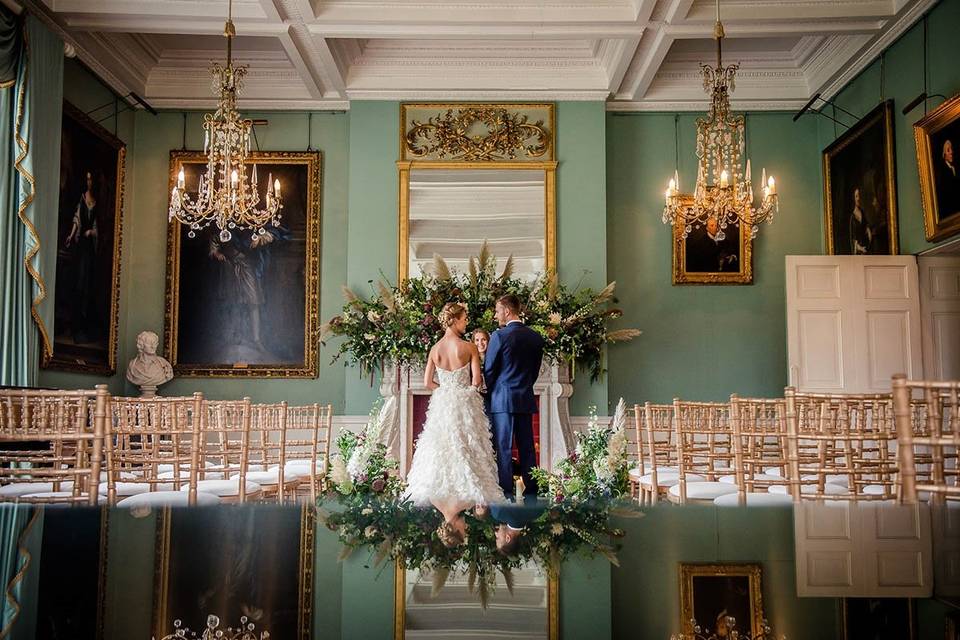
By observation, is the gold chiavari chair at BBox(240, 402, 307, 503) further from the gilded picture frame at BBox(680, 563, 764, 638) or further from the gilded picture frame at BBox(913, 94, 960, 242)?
the gilded picture frame at BBox(913, 94, 960, 242)

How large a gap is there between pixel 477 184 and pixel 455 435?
361 cm

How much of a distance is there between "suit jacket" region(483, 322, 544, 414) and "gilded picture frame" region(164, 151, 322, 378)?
3405 mm

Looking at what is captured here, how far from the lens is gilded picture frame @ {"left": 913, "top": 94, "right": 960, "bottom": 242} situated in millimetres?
6305

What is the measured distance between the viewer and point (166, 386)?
923 centimetres

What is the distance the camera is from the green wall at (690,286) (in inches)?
365

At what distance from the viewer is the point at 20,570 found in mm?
966

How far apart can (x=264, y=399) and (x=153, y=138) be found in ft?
10.7

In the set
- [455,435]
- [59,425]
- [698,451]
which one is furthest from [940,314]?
[59,425]

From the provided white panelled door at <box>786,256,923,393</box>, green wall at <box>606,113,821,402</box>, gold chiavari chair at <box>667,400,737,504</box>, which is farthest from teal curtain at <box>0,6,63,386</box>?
white panelled door at <box>786,256,923,393</box>

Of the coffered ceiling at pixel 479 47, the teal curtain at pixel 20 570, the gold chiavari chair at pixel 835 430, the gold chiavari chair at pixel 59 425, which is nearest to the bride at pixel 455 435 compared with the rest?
the gold chiavari chair at pixel 835 430

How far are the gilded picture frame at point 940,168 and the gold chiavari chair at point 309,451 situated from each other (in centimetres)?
506

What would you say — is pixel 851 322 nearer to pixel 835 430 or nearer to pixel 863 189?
pixel 863 189

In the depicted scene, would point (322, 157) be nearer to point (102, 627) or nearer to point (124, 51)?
point (124, 51)

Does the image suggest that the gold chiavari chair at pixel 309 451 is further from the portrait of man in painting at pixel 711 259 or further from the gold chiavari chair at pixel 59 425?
the portrait of man in painting at pixel 711 259
